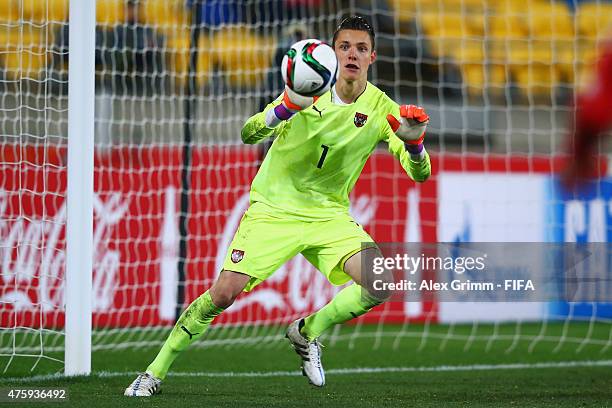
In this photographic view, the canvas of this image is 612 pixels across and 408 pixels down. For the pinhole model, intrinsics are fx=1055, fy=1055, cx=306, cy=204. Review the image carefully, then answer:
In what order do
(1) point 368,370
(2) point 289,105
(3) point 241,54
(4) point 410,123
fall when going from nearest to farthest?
(2) point 289,105 < (4) point 410,123 < (1) point 368,370 < (3) point 241,54

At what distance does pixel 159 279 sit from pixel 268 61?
7.73 ft

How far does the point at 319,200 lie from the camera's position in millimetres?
5914

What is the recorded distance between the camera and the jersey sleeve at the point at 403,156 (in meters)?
5.79

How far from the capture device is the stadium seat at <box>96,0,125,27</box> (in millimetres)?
9586

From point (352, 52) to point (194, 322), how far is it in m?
1.69

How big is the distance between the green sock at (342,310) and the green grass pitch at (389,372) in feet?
1.22

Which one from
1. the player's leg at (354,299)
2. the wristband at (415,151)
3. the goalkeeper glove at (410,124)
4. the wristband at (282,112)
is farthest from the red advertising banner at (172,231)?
the goalkeeper glove at (410,124)

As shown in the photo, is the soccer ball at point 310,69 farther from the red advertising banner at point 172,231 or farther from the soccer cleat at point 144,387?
the red advertising banner at point 172,231

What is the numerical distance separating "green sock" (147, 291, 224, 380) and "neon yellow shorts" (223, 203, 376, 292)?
0.22 m

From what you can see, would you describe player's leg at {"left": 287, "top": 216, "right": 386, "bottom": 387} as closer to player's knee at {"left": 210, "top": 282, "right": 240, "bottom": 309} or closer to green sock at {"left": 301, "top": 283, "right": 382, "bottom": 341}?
green sock at {"left": 301, "top": 283, "right": 382, "bottom": 341}

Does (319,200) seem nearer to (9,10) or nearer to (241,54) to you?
(9,10)

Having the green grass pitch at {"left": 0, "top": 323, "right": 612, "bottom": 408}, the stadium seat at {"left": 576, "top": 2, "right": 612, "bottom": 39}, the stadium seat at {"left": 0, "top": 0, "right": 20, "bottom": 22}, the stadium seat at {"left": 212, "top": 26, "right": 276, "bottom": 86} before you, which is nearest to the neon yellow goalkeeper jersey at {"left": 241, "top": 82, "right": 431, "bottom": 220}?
the green grass pitch at {"left": 0, "top": 323, "right": 612, "bottom": 408}

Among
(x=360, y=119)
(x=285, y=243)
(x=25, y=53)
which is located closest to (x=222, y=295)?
(x=285, y=243)

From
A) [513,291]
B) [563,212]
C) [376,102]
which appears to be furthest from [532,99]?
[376,102]
